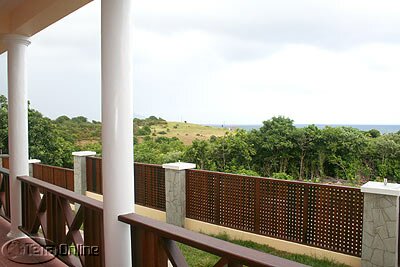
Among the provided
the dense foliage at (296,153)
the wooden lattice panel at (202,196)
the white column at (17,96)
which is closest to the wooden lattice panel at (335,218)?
the wooden lattice panel at (202,196)

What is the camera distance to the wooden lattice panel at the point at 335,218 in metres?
3.75

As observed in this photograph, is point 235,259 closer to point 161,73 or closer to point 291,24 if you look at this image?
point 291,24

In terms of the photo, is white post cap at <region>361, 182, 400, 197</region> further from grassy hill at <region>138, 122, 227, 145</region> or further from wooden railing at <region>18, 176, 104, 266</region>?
grassy hill at <region>138, 122, 227, 145</region>

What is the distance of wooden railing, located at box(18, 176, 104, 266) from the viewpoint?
76.2 inches

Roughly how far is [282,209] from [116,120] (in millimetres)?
3373

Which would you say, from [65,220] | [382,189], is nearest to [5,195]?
[65,220]

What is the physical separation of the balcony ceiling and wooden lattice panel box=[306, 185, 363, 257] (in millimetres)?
3413

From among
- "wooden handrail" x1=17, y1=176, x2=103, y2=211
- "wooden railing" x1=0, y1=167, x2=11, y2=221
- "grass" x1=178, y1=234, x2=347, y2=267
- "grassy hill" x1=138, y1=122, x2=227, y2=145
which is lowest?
"grass" x1=178, y1=234, x2=347, y2=267

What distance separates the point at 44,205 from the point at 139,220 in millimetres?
1444

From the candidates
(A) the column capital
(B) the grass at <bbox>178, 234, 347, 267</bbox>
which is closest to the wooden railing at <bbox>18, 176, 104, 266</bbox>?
(A) the column capital

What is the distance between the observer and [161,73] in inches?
595

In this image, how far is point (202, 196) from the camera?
521 cm

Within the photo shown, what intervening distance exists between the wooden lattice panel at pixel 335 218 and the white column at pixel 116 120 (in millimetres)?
3055

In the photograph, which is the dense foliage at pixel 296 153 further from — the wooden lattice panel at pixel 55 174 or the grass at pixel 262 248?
the grass at pixel 262 248
